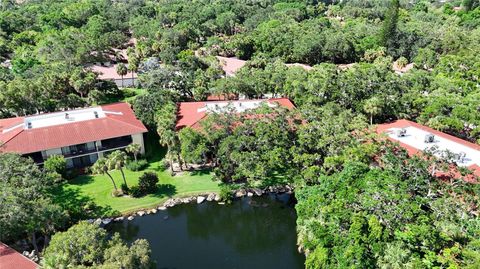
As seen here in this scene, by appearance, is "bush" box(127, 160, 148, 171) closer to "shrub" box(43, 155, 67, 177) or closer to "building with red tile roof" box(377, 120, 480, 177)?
"shrub" box(43, 155, 67, 177)

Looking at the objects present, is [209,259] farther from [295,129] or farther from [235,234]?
[295,129]

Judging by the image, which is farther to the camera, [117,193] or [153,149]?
[153,149]

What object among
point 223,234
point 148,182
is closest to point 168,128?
point 148,182

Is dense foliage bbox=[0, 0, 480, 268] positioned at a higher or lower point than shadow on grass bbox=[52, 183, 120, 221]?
higher

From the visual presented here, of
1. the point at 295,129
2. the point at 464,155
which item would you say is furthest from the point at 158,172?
the point at 464,155

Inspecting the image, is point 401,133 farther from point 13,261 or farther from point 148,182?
point 13,261

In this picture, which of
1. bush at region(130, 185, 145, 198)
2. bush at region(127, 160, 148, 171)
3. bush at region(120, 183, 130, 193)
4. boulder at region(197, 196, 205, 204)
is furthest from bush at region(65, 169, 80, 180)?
boulder at region(197, 196, 205, 204)
